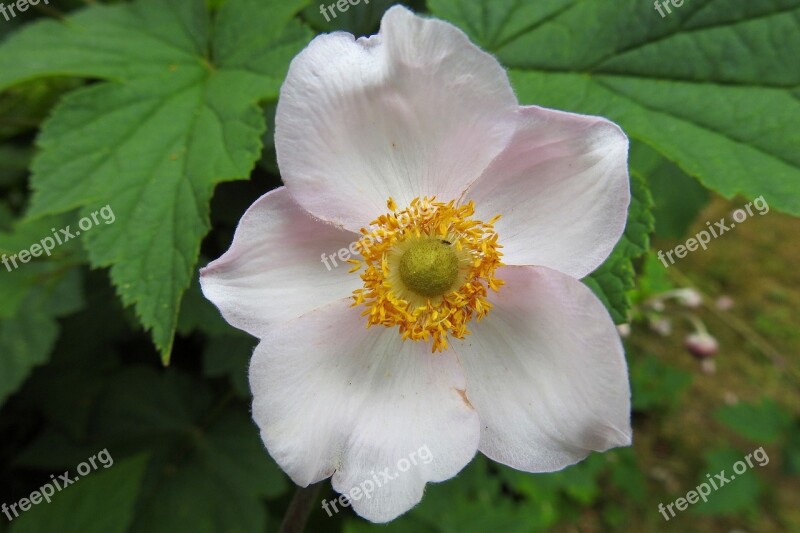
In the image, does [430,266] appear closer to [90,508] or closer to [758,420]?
[90,508]

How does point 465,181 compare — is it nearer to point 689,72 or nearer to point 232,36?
point 689,72

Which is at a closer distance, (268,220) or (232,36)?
(268,220)

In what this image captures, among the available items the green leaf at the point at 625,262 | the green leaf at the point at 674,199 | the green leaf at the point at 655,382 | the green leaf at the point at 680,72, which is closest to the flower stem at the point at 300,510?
the green leaf at the point at 625,262

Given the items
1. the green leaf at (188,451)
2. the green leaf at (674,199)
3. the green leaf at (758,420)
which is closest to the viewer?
the green leaf at (674,199)

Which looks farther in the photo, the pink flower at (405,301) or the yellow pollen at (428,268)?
the yellow pollen at (428,268)

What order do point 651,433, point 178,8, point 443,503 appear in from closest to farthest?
1. point 178,8
2. point 443,503
3. point 651,433

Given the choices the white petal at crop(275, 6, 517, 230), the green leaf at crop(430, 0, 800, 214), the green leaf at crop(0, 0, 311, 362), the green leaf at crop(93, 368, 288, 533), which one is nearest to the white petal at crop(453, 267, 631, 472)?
the white petal at crop(275, 6, 517, 230)

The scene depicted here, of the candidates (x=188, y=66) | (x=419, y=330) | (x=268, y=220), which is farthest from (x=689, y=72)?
(x=188, y=66)

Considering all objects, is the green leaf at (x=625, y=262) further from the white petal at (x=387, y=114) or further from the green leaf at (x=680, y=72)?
the white petal at (x=387, y=114)
